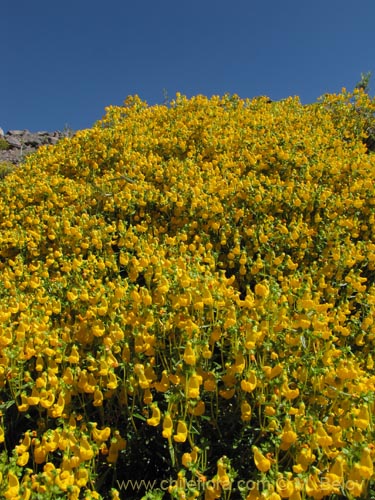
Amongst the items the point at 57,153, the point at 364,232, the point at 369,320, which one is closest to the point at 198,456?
the point at 369,320

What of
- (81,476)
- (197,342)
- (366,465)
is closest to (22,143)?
(197,342)

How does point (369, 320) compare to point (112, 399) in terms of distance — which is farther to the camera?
point (369, 320)

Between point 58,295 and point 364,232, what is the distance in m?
3.03

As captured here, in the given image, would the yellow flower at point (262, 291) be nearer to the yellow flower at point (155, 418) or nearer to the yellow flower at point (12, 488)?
the yellow flower at point (155, 418)

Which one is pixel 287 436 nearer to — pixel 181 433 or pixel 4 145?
pixel 181 433

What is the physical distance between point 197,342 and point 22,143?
46.3 feet

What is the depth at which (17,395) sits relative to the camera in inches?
105

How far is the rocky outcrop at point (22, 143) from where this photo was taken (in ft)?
44.8

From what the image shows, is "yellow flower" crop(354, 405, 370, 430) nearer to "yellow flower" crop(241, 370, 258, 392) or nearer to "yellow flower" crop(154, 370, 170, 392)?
"yellow flower" crop(241, 370, 258, 392)

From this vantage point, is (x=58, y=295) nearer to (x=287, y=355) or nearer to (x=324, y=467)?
(x=287, y=355)

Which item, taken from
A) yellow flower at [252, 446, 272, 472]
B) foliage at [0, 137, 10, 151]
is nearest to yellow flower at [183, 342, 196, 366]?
yellow flower at [252, 446, 272, 472]

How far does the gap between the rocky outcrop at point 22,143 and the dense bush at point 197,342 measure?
8721 mm

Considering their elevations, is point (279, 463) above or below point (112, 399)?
below

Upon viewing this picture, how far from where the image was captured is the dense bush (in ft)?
6.77
